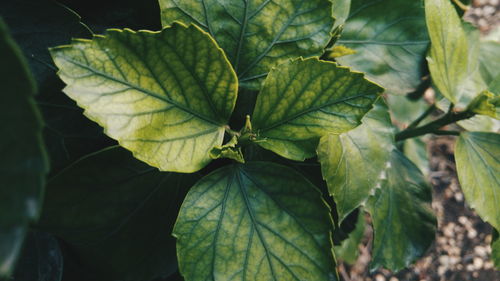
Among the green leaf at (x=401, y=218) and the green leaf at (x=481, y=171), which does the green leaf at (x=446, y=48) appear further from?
the green leaf at (x=401, y=218)

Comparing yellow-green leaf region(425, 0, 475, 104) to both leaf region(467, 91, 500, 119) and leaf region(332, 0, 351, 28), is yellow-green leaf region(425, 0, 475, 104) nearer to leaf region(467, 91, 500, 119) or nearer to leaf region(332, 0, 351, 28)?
leaf region(467, 91, 500, 119)

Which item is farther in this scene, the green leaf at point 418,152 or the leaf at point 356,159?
the green leaf at point 418,152

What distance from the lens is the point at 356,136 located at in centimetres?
83

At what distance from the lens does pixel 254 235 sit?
67 cm

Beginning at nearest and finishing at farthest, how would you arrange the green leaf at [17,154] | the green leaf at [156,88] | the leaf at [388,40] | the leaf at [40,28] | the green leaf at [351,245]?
the green leaf at [17,154], the green leaf at [156,88], the leaf at [40,28], the leaf at [388,40], the green leaf at [351,245]

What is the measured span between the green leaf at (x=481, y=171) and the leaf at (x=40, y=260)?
0.82 meters

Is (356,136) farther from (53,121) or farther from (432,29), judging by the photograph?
(53,121)

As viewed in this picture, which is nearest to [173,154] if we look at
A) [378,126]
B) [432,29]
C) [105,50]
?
[105,50]

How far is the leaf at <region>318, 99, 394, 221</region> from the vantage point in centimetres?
77

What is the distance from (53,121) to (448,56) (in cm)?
77

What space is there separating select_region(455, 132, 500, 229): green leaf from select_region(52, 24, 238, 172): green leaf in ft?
1.69

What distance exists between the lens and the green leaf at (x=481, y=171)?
2.80ft

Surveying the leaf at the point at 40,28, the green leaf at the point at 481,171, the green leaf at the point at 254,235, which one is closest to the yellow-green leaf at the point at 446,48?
Result: the green leaf at the point at 481,171

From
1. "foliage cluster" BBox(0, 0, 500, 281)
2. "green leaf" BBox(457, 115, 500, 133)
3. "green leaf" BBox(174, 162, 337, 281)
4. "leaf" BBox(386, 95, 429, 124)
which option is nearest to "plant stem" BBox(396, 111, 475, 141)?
"foliage cluster" BBox(0, 0, 500, 281)
